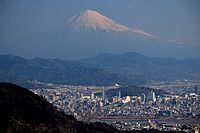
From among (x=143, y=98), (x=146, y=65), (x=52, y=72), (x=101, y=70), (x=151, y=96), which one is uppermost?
(x=146, y=65)

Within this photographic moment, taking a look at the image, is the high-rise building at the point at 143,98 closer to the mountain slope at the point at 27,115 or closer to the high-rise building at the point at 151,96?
the high-rise building at the point at 151,96

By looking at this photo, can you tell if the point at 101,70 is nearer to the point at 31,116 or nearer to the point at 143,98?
the point at 143,98

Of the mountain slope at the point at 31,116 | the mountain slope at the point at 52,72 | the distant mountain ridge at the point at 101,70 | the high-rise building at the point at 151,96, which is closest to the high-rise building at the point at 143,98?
the high-rise building at the point at 151,96

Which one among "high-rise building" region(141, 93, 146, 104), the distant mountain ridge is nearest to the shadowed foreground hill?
"high-rise building" region(141, 93, 146, 104)

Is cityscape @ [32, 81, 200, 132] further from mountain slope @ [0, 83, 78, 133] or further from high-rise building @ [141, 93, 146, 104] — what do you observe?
mountain slope @ [0, 83, 78, 133]

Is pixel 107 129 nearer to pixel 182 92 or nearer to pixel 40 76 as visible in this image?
pixel 182 92

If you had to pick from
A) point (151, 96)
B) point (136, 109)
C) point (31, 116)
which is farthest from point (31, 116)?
point (151, 96)
